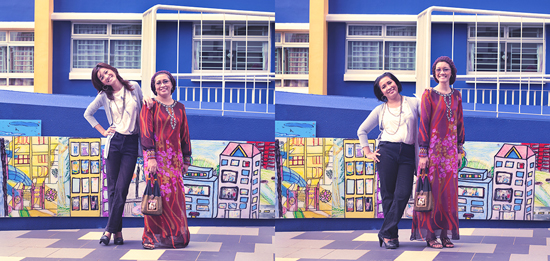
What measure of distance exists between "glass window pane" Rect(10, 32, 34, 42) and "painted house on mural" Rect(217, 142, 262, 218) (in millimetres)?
1994

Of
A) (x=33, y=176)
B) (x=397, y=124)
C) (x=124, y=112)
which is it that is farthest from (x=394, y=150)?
(x=33, y=176)

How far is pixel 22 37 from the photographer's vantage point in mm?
4391

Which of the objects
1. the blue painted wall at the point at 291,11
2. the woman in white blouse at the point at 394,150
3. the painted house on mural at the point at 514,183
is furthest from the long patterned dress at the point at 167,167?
the painted house on mural at the point at 514,183

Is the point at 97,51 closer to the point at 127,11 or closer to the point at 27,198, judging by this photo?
the point at 127,11

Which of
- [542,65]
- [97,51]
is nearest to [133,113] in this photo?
[97,51]

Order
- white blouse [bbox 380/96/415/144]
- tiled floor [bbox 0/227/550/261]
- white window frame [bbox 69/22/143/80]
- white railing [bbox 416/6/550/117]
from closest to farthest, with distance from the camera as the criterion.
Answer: tiled floor [bbox 0/227/550/261] → white blouse [bbox 380/96/415/144] → white window frame [bbox 69/22/143/80] → white railing [bbox 416/6/550/117]

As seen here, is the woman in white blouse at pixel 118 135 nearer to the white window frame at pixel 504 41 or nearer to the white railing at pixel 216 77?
the white railing at pixel 216 77

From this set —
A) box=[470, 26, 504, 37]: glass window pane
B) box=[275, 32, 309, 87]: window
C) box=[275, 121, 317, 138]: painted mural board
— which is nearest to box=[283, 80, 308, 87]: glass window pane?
box=[275, 32, 309, 87]: window

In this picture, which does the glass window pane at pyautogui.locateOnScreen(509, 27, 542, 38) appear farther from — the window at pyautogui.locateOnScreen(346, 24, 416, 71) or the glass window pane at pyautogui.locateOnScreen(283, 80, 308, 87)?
the glass window pane at pyautogui.locateOnScreen(283, 80, 308, 87)

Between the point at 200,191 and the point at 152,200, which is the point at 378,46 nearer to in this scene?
the point at 200,191

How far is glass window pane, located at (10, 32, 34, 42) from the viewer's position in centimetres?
438

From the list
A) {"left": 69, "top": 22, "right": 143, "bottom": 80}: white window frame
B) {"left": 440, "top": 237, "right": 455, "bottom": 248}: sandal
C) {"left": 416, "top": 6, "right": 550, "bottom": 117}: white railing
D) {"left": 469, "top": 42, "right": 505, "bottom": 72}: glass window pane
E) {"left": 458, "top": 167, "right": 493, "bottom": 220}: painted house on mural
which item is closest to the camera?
{"left": 440, "top": 237, "right": 455, "bottom": 248}: sandal

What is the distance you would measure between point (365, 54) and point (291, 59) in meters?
0.68

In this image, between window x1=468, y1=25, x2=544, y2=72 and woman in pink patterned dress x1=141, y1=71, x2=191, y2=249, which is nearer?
woman in pink patterned dress x1=141, y1=71, x2=191, y2=249
